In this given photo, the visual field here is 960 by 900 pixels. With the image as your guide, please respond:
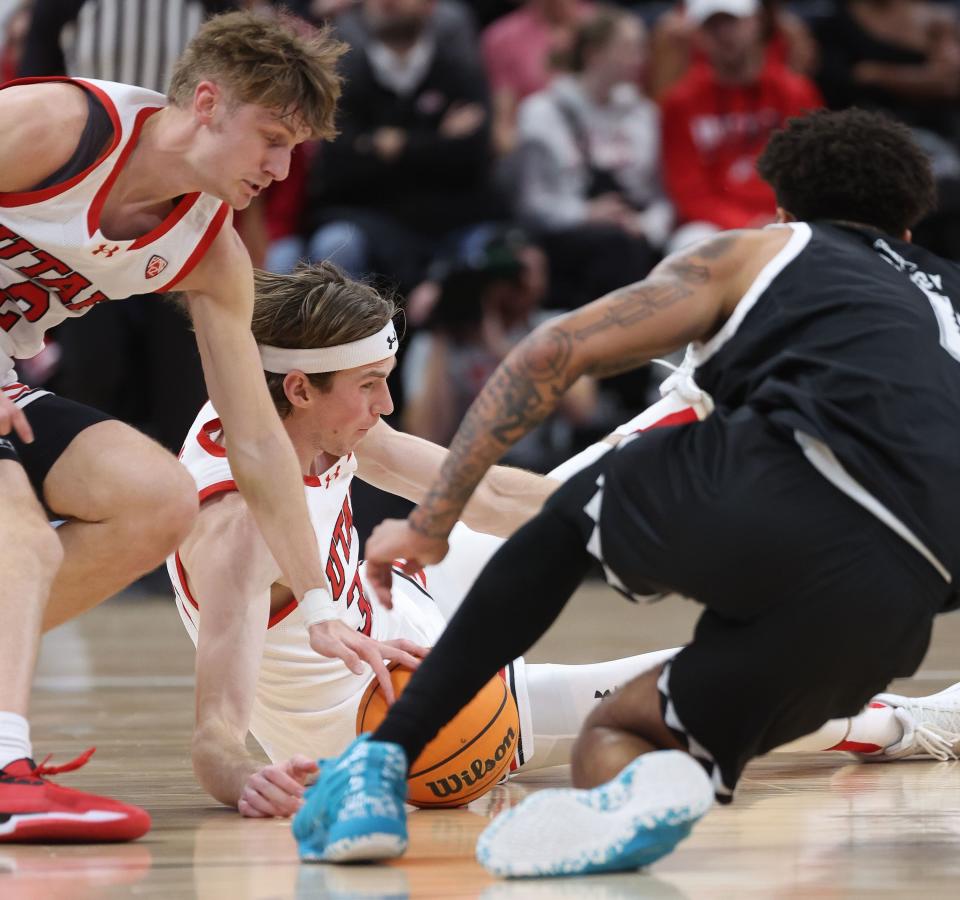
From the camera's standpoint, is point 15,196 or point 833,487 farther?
point 15,196

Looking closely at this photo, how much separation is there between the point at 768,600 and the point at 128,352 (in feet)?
18.2

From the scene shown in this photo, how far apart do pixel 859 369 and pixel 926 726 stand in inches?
61.5

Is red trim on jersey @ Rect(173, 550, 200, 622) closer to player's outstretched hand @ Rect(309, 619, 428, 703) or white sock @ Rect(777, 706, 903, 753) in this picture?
player's outstretched hand @ Rect(309, 619, 428, 703)

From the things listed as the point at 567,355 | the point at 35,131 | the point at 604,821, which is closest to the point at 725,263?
the point at 567,355

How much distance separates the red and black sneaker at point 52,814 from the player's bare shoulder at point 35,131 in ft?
3.59

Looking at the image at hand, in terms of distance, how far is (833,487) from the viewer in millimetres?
2410

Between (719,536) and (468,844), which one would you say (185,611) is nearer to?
(468,844)

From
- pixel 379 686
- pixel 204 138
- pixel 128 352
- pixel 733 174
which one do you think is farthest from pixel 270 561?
pixel 733 174

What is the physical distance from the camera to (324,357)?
3.51 meters

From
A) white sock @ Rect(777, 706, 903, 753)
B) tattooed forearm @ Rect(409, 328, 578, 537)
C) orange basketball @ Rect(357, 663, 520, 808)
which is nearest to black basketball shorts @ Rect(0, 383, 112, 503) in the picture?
orange basketball @ Rect(357, 663, 520, 808)

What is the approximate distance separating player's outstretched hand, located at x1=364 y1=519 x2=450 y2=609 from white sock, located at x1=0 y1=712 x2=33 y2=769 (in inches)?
26.2

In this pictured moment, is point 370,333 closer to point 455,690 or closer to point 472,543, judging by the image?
point 472,543

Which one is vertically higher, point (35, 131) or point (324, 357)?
point (35, 131)

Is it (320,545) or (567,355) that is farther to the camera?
(320,545)
